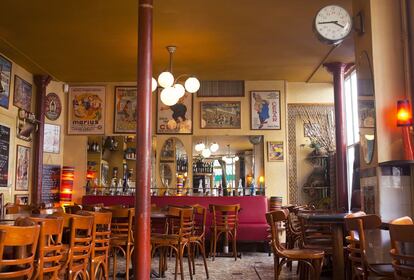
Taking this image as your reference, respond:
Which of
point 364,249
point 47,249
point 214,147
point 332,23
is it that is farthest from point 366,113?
point 214,147

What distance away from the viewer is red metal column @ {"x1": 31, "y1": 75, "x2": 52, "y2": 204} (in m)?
9.70

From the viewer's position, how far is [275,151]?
10695 millimetres

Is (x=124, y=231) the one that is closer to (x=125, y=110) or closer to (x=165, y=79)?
(x=165, y=79)

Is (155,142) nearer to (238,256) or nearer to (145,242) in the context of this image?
(238,256)

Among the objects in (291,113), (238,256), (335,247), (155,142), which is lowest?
(238,256)

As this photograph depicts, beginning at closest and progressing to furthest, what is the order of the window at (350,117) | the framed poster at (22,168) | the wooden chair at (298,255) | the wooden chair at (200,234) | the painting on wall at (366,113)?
the wooden chair at (298,255), the painting on wall at (366,113), the wooden chair at (200,234), the framed poster at (22,168), the window at (350,117)

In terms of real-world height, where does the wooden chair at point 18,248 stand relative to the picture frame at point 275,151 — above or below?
below

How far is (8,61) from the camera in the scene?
880 cm

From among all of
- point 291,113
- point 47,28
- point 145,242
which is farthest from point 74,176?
point 145,242

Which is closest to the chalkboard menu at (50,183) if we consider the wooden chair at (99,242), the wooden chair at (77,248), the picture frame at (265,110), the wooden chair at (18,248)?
the picture frame at (265,110)

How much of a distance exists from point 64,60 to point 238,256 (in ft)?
16.9

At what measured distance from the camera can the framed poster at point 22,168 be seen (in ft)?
30.1

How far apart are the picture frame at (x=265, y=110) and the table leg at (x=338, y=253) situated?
247 inches

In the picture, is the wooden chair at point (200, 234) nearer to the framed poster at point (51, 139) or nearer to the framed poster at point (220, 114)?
the framed poster at point (220, 114)
